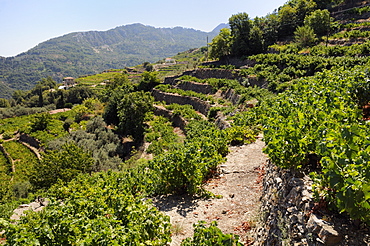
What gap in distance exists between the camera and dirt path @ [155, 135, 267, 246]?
5.78 metres

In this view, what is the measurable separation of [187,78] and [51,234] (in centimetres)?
3749

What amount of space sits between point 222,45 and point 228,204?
3781 centimetres

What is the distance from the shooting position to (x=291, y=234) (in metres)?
3.89

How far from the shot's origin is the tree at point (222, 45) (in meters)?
40.5

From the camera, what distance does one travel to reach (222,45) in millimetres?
40656

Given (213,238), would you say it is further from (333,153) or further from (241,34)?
(241,34)

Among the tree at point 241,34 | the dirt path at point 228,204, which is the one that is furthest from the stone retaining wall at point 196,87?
the dirt path at point 228,204

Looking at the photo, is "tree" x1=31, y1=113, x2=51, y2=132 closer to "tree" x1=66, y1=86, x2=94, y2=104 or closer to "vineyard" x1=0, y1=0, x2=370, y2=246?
"vineyard" x1=0, y1=0, x2=370, y2=246

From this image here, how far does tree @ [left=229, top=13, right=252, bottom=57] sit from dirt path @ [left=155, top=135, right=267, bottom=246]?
32.9 metres

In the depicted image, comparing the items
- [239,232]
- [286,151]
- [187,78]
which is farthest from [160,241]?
[187,78]

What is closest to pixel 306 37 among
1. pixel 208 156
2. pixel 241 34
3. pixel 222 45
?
pixel 241 34

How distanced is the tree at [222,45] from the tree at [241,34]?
1.54 metres

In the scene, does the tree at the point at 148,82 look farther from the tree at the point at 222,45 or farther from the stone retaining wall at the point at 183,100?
the tree at the point at 222,45

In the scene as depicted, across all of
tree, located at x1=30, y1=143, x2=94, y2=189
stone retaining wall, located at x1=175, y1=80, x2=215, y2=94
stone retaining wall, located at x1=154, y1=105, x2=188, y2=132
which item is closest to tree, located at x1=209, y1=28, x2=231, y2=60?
stone retaining wall, located at x1=175, y1=80, x2=215, y2=94
